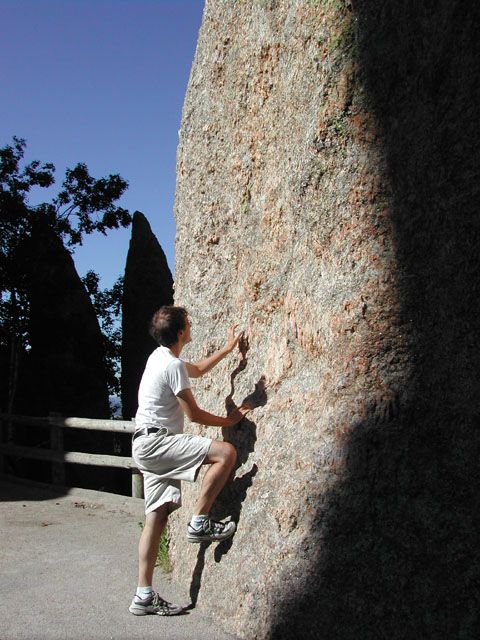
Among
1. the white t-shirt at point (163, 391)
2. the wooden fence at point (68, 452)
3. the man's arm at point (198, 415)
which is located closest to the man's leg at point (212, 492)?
the man's arm at point (198, 415)

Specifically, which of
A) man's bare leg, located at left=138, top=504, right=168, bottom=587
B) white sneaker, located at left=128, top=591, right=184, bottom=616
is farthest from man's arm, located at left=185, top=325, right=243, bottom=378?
white sneaker, located at left=128, top=591, right=184, bottom=616

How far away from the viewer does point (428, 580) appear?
3.21 m

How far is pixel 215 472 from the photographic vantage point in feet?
13.0

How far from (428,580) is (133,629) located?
1.83 metres

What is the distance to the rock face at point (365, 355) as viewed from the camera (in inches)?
130

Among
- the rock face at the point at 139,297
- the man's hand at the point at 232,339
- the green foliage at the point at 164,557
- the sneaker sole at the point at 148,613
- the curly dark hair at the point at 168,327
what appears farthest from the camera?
the rock face at the point at 139,297

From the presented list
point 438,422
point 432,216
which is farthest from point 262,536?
point 432,216

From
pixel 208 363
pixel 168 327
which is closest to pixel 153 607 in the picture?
pixel 208 363

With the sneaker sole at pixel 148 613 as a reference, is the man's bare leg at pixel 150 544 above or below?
above

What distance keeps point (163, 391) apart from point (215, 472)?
1.97ft

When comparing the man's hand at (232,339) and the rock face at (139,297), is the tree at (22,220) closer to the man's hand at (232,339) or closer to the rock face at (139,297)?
the rock face at (139,297)

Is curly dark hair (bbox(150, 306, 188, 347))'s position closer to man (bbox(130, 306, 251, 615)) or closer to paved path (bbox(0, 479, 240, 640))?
man (bbox(130, 306, 251, 615))

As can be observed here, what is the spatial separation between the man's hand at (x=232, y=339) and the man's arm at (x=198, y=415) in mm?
481

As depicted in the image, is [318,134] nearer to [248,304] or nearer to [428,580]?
[248,304]
